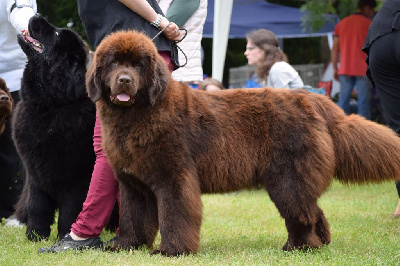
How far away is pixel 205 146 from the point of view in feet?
11.9

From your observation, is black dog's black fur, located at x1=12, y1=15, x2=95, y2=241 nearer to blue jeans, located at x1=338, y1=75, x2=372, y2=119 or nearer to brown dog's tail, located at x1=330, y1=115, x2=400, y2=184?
brown dog's tail, located at x1=330, y1=115, x2=400, y2=184

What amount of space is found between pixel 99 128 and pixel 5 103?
1466 millimetres

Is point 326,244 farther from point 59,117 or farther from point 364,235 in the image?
point 59,117

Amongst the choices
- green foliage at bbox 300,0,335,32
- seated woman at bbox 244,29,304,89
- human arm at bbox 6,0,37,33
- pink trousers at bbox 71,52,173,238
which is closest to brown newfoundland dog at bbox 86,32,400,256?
pink trousers at bbox 71,52,173,238

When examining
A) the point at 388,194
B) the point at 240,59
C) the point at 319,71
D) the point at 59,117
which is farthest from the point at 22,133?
the point at 240,59

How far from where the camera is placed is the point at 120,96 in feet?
10.9

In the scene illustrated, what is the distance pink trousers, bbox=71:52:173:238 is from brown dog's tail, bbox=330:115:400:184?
5.12ft

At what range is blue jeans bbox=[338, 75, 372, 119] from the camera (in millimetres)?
9703

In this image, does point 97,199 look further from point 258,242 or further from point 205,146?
point 258,242

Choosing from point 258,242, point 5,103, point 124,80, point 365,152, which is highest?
point 124,80

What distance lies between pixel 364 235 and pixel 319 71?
10121 millimetres

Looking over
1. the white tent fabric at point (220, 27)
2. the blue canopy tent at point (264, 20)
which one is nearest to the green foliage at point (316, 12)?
the blue canopy tent at point (264, 20)

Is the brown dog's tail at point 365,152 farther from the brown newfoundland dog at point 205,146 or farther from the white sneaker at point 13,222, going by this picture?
the white sneaker at point 13,222

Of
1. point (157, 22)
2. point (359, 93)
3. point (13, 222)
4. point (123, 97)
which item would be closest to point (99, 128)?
point (123, 97)
